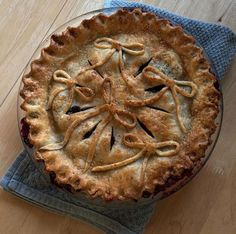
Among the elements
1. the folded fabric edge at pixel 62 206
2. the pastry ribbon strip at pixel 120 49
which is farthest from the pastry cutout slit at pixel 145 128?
the folded fabric edge at pixel 62 206

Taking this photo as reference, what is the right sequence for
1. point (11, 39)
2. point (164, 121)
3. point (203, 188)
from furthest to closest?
point (11, 39)
point (203, 188)
point (164, 121)

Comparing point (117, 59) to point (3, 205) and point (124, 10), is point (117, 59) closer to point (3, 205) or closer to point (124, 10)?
point (124, 10)

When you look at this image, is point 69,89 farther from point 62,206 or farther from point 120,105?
point 62,206

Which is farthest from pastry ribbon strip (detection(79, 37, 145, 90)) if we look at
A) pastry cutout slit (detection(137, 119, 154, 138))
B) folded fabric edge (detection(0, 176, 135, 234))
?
folded fabric edge (detection(0, 176, 135, 234))

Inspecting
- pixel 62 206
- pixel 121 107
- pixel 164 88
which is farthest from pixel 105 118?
pixel 62 206

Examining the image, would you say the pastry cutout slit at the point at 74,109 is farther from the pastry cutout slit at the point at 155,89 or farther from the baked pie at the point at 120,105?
the pastry cutout slit at the point at 155,89

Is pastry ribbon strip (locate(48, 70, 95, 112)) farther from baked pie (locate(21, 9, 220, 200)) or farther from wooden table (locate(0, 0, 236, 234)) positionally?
wooden table (locate(0, 0, 236, 234))

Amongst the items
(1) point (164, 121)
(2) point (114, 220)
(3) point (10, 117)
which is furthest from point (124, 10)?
(2) point (114, 220)
